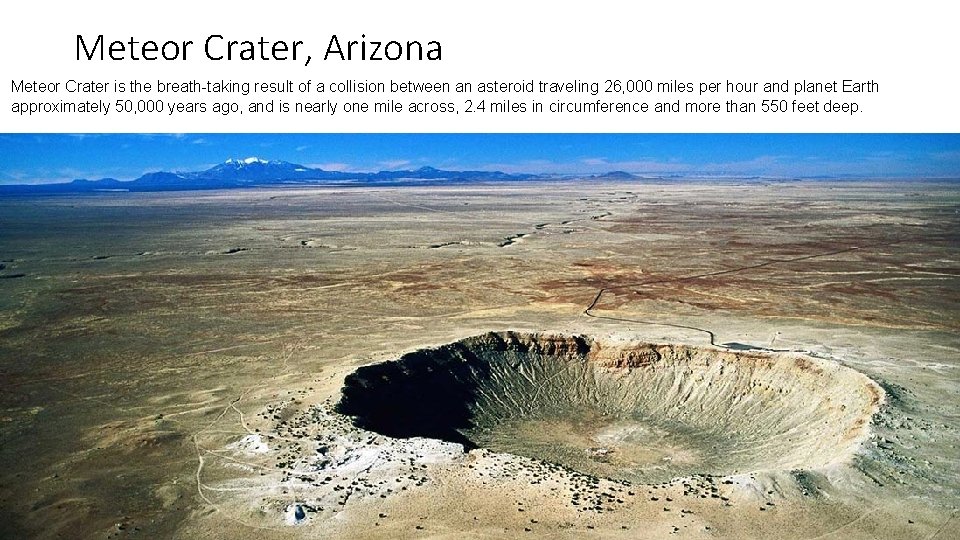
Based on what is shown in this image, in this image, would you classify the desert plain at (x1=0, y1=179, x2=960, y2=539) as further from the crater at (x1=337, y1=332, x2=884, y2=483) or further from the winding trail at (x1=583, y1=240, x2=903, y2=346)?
the winding trail at (x1=583, y1=240, x2=903, y2=346)

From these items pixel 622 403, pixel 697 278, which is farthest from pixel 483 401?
pixel 697 278

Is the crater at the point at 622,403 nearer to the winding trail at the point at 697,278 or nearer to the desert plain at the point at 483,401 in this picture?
the desert plain at the point at 483,401

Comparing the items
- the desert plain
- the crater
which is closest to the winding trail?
the desert plain

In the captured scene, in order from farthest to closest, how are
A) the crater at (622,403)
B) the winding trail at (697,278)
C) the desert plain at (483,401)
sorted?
the winding trail at (697,278)
the crater at (622,403)
the desert plain at (483,401)

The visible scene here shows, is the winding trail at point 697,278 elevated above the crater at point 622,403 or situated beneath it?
elevated above

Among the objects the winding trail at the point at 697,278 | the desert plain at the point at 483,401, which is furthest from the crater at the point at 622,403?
the winding trail at the point at 697,278

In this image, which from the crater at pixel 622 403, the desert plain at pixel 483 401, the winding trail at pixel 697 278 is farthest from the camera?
the winding trail at pixel 697 278
